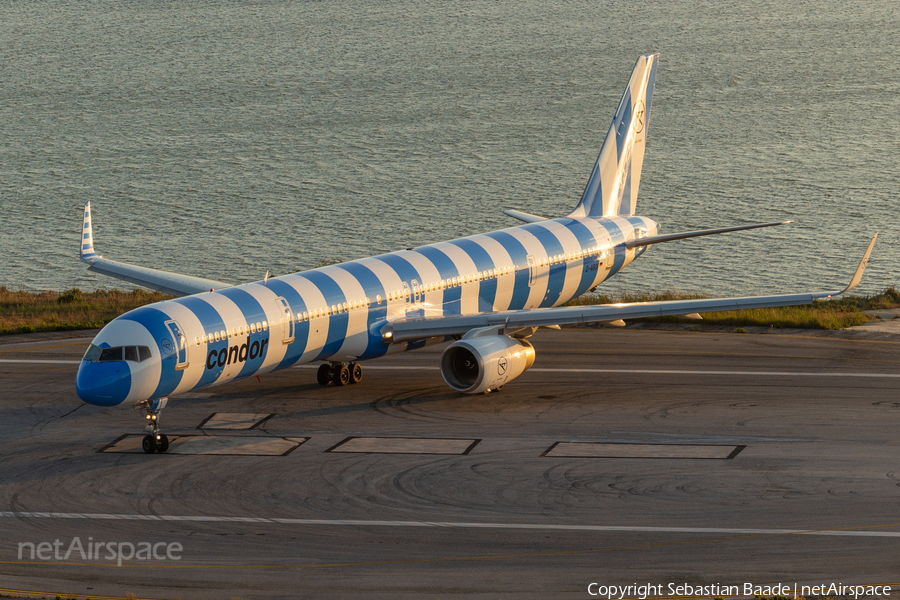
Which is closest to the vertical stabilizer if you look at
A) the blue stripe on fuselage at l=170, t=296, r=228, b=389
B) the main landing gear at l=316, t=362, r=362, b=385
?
the main landing gear at l=316, t=362, r=362, b=385

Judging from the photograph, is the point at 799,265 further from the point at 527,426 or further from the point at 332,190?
the point at 527,426

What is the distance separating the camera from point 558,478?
3155 cm

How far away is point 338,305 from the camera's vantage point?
1515 inches

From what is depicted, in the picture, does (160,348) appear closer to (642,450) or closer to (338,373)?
(338,373)

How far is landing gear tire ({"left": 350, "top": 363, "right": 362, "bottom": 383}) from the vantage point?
4184cm

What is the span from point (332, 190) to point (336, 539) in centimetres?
7888

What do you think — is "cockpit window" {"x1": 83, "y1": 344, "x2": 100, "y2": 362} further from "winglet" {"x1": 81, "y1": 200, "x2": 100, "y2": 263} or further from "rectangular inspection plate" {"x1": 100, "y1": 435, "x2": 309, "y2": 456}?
"winglet" {"x1": 81, "y1": 200, "x2": 100, "y2": 263}

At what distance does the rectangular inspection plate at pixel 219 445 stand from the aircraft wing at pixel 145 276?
33.8 ft

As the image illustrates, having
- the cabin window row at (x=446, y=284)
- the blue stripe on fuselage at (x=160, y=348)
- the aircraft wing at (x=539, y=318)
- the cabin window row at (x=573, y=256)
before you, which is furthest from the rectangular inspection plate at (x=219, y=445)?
the cabin window row at (x=573, y=256)

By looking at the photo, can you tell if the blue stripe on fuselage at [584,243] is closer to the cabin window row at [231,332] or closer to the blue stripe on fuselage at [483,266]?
the blue stripe on fuselage at [483,266]

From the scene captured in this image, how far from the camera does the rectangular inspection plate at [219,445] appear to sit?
34.3m

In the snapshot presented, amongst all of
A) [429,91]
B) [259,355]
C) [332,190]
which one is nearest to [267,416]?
[259,355]

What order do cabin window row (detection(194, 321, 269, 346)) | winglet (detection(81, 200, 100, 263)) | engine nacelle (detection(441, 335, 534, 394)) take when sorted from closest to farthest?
1. cabin window row (detection(194, 321, 269, 346))
2. engine nacelle (detection(441, 335, 534, 394))
3. winglet (detection(81, 200, 100, 263))

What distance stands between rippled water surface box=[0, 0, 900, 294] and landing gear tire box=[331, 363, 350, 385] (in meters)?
42.1
